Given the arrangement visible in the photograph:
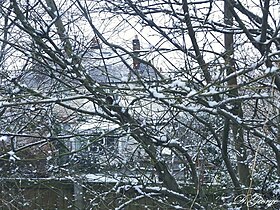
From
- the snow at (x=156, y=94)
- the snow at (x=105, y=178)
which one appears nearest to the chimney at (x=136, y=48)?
the snow at (x=156, y=94)

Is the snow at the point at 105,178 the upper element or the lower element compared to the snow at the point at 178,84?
lower

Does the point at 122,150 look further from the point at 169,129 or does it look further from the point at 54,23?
the point at 54,23

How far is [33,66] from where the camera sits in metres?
4.18

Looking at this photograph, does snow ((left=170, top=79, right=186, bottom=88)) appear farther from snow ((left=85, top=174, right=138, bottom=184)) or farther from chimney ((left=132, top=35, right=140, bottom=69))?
snow ((left=85, top=174, right=138, bottom=184))

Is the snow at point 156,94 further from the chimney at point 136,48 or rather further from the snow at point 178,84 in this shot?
the chimney at point 136,48

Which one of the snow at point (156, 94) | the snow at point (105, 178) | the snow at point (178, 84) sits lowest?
the snow at point (105, 178)

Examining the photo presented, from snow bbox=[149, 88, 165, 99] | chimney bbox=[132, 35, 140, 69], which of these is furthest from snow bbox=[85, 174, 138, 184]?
snow bbox=[149, 88, 165, 99]

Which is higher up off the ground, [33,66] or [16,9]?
[16,9]

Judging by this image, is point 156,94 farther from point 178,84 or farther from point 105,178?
point 105,178

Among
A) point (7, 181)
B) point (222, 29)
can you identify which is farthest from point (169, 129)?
point (7, 181)

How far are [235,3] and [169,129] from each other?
1.28 m

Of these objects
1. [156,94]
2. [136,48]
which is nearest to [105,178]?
[136,48]

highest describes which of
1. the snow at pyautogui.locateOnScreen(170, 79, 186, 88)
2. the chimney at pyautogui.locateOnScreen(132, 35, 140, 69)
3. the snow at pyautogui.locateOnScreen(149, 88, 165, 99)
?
the chimney at pyautogui.locateOnScreen(132, 35, 140, 69)

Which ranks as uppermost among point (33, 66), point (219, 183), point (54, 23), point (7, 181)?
point (54, 23)
